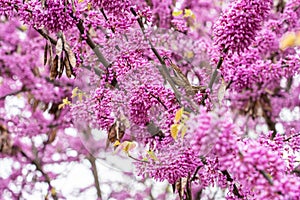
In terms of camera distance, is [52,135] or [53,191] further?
[53,191]

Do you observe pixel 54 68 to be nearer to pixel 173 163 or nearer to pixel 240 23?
pixel 173 163

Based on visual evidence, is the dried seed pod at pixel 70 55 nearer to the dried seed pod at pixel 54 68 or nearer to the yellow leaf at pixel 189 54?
the dried seed pod at pixel 54 68

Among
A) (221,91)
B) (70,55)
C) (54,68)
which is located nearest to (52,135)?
(54,68)

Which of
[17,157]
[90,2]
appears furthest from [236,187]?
[17,157]

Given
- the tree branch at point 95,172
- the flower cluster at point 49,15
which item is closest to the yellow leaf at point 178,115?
the flower cluster at point 49,15

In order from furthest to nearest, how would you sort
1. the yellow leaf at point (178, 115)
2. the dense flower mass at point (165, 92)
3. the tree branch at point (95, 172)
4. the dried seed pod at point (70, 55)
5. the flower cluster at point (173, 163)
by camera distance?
the tree branch at point (95, 172) < the dried seed pod at point (70, 55) < the flower cluster at point (173, 163) < the yellow leaf at point (178, 115) < the dense flower mass at point (165, 92)

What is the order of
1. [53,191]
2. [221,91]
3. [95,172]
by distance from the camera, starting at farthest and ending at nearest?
[53,191] → [95,172] → [221,91]

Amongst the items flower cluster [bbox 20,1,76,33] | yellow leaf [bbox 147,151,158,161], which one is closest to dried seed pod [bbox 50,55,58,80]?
flower cluster [bbox 20,1,76,33]

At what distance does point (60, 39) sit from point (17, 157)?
88.9 inches

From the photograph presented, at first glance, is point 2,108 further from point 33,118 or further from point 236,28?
point 236,28

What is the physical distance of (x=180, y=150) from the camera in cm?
123

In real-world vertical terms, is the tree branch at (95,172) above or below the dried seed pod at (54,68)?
below

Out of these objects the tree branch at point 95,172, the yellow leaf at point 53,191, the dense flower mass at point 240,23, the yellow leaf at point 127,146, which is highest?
the dense flower mass at point 240,23

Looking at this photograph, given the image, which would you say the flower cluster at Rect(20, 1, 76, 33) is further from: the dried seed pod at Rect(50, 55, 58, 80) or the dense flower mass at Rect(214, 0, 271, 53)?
the dense flower mass at Rect(214, 0, 271, 53)
